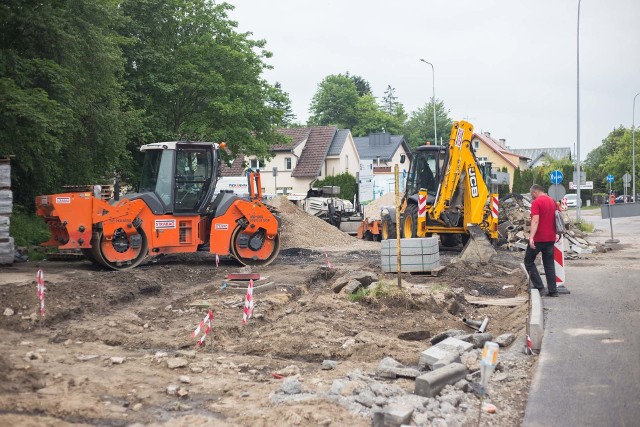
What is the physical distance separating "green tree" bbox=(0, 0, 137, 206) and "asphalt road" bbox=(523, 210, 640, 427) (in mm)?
12174

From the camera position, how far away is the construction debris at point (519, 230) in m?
23.4

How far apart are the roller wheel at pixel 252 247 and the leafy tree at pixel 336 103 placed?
87.2 metres

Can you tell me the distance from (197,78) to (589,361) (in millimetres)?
28756

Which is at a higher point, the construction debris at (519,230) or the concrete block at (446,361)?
the construction debris at (519,230)

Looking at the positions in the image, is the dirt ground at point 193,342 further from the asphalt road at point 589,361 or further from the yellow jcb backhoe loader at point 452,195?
the yellow jcb backhoe loader at point 452,195

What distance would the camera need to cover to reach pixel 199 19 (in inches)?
1421

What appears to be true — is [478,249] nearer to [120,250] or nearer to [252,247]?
[252,247]

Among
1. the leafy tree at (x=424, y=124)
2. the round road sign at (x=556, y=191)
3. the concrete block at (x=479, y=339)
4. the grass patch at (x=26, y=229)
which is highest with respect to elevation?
the leafy tree at (x=424, y=124)

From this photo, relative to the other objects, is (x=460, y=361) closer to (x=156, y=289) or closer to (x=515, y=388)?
(x=515, y=388)

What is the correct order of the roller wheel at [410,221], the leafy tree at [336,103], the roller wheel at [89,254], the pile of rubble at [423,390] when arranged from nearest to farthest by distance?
→ the pile of rubble at [423,390]
the roller wheel at [89,254]
the roller wheel at [410,221]
the leafy tree at [336,103]

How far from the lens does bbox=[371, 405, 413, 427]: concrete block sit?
5.95 m

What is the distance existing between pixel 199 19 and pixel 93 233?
21.6 m

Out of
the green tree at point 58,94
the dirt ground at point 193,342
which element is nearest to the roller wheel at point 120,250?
the dirt ground at point 193,342

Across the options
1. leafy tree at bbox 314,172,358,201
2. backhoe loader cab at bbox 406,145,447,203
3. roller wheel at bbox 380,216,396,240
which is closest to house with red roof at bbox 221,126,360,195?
leafy tree at bbox 314,172,358,201
